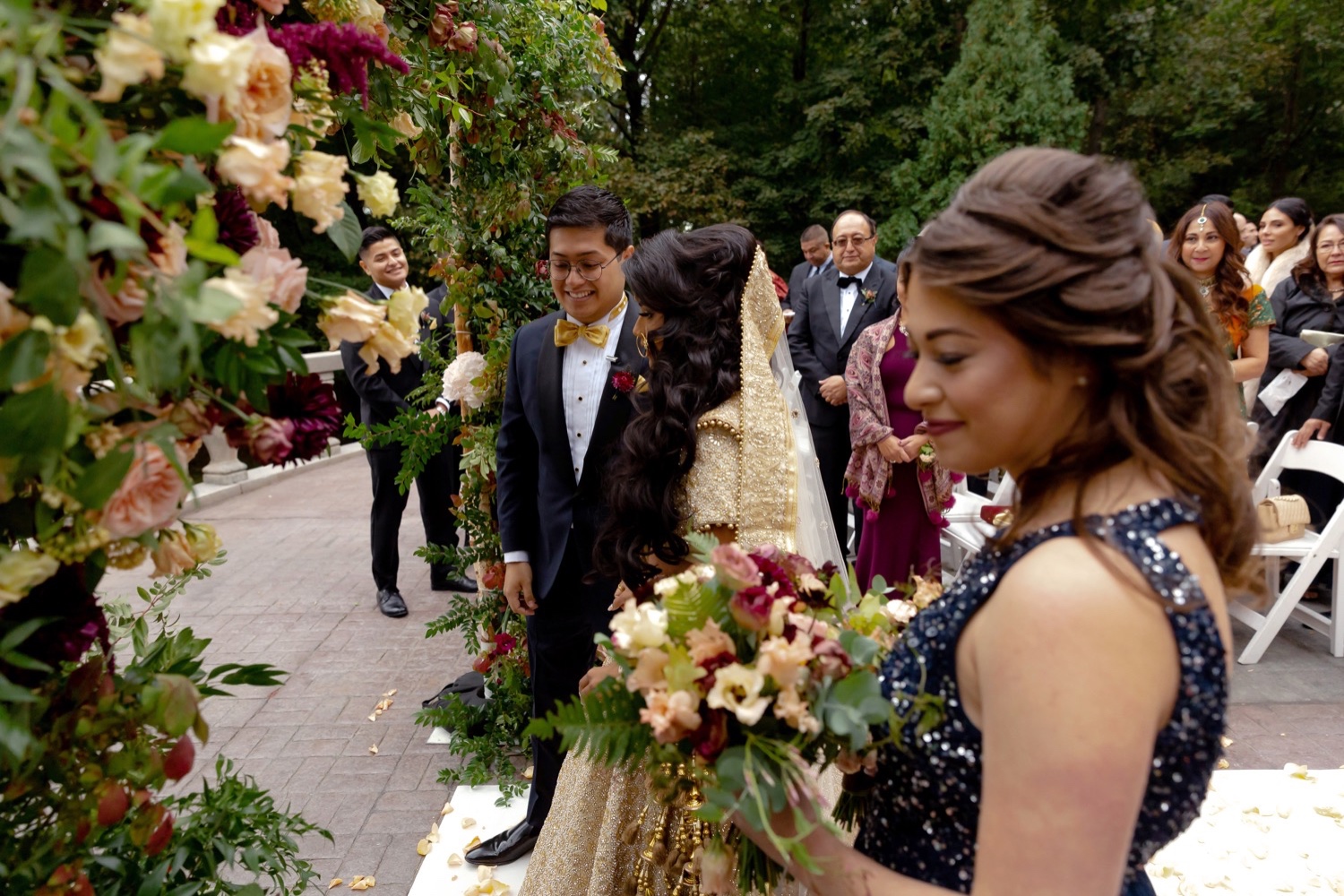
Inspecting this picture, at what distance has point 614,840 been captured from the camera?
2.46 metres

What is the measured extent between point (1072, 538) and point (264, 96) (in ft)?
3.67

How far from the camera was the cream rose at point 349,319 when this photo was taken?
4.07 ft

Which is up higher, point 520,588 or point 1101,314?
point 1101,314

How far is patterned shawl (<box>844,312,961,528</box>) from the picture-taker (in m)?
4.96

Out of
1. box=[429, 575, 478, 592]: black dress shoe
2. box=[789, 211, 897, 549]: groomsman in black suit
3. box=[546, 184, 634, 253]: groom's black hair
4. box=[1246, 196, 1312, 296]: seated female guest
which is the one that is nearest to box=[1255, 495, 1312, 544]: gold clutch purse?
box=[1246, 196, 1312, 296]: seated female guest

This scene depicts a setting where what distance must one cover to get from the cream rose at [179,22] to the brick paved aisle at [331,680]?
10.7 ft

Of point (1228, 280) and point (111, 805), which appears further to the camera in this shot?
point (1228, 280)

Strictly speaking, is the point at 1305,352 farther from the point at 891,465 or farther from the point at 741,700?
the point at 741,700

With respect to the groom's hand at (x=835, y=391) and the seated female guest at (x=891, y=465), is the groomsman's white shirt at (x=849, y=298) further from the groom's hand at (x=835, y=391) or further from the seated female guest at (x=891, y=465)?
the seated female guest at (x=891, y=465)

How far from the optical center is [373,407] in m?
5.95

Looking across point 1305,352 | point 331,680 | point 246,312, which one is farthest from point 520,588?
point 1305,352

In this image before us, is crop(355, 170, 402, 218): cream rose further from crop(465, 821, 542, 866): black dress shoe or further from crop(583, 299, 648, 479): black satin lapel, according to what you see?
crop(465, 821, 542, 866): black dress shoe

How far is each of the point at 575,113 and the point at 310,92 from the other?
9.42 ft

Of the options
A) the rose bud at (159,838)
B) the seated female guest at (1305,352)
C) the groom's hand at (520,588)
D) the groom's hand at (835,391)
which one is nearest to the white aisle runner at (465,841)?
the groom's hand at (520,588)
